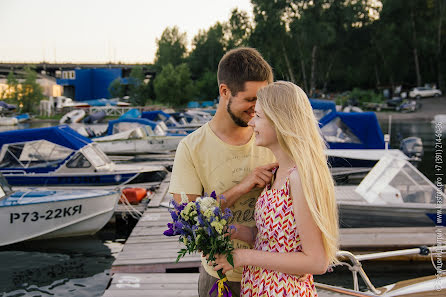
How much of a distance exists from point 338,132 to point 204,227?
15513 mm

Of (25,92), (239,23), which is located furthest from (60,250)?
(25,92)

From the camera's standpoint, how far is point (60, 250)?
1055 centimetres

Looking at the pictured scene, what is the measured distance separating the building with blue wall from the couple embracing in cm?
9796

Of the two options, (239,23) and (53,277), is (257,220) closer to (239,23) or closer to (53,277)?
(53,277)

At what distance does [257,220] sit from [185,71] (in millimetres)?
75577

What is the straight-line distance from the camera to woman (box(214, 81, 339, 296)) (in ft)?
7.46

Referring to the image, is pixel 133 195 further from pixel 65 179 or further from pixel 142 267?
pixel 142 267

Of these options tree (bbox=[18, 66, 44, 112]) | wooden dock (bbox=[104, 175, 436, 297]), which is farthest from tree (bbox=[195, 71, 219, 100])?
wooden dock (bbox=[104, 175, 436, 297])

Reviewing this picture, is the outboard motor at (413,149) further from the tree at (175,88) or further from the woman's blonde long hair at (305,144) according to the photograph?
the tree at (175,88)

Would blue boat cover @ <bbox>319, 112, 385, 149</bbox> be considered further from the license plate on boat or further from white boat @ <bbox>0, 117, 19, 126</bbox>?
white boat @ <bbox>0, 117, 19, 126</bbox>

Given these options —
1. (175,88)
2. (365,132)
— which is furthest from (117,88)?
(365,132)

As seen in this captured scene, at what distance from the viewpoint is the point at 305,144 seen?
7.60 ft

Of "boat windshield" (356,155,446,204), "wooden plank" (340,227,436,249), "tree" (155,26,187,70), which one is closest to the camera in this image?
"wooden plank" (340,227,436,249)

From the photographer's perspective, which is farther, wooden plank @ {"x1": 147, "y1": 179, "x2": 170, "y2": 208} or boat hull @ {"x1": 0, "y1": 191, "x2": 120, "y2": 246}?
wooden plank @ {"x1": 147, "y1": 179, "x2": 170, "y2": 208}
